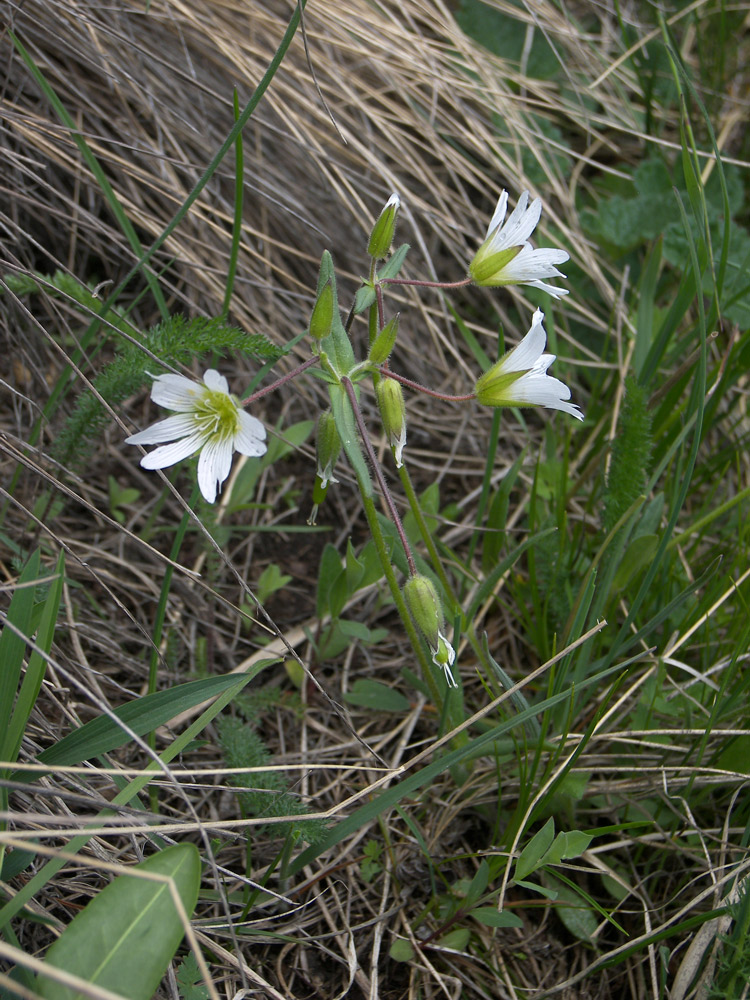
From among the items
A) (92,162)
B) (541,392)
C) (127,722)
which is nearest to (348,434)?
(541,392)

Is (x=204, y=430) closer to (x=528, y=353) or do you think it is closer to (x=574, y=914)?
(x=528, y=353)

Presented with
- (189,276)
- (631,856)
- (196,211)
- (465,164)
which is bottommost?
(631,856)

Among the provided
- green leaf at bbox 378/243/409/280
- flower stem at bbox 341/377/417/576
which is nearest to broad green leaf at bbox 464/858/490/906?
flower stem at bbox 341/377/417/576

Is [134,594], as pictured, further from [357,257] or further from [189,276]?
[357,257]

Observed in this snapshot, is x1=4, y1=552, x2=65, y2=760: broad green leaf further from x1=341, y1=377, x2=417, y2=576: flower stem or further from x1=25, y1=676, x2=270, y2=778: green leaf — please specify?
x1=341, y1=377, x2=417, y2=576: flower stem

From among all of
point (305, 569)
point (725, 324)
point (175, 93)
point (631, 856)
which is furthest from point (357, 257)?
point (631, 856)

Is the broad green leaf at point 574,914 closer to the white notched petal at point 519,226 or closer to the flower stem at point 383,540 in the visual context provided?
the flower stem at point 383,540
